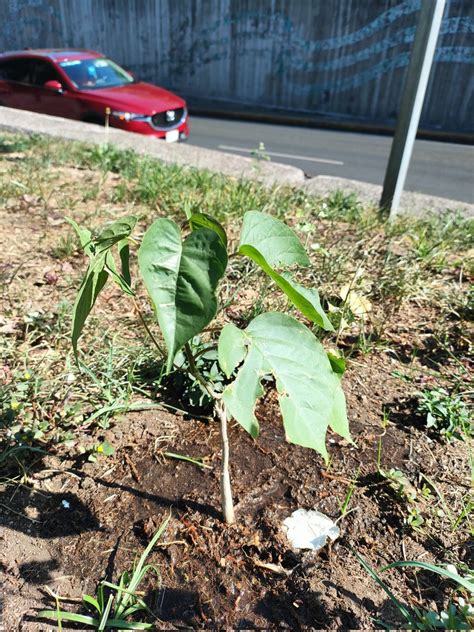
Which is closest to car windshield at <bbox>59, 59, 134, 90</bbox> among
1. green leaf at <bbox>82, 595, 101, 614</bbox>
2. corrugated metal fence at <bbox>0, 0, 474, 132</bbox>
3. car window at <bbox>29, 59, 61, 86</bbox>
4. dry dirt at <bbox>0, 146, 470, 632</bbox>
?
car window at <bbox>29, 59, 61, 86</bbox>

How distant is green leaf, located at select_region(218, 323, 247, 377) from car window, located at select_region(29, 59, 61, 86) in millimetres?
9352

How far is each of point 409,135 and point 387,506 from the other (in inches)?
110

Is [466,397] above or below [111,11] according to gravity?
below

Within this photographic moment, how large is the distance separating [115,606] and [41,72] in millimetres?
9848

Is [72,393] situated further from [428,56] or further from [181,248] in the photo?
[428,56]

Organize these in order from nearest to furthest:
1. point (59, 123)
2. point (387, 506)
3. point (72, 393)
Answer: point (387, 506) < point (72, 393) < point (59, 123)

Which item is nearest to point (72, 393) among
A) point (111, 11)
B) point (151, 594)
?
point (151, 594)

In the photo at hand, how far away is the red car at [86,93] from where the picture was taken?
8.28 meters

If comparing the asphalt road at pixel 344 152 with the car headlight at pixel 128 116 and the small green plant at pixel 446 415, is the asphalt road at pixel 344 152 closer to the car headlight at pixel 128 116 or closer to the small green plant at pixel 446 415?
the car headlight at pixel 128 116

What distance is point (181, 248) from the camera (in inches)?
45.8

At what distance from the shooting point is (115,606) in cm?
138

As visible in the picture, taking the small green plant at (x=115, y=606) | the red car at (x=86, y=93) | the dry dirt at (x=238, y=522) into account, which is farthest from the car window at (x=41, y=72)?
the small green plant at (x=115, y=606)

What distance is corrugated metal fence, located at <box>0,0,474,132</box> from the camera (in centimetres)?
1485

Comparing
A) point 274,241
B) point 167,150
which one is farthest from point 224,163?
point 274,241
